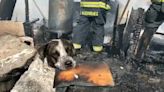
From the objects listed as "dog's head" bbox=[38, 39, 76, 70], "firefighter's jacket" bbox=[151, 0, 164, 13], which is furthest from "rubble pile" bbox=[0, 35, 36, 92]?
"firefighter's jacket" bbox=[151, 0, 164, 13]

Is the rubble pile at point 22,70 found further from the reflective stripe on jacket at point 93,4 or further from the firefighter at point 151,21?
the firefighter at point 151,21

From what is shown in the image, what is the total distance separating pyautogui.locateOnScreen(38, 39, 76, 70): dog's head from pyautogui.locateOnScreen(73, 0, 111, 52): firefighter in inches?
61.7

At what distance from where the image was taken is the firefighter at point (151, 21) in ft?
15.0

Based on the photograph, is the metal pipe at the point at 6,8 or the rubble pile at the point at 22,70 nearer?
the rubble pile at the point at 22,70

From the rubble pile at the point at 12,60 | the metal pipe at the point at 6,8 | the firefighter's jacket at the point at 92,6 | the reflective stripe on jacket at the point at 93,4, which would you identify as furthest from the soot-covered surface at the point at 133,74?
the metal pipe at the point at 6,8

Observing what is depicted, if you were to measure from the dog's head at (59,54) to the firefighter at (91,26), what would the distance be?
1.57 metres

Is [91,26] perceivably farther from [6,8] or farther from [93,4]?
[6,8]

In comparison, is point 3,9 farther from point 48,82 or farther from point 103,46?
point 48,82

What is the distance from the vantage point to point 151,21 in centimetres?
467

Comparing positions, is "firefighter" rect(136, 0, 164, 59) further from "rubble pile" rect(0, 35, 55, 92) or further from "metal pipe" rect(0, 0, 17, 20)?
"metal pipe" rect(0, 0, 17, 20)

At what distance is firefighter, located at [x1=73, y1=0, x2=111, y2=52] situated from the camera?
4.90m

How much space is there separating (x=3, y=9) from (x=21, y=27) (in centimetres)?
158

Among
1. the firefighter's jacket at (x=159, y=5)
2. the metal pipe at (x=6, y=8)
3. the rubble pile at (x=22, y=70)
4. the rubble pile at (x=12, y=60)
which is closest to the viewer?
the rubble pile at (x=22, y=70)

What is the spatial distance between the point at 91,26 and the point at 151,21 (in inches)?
40.8
